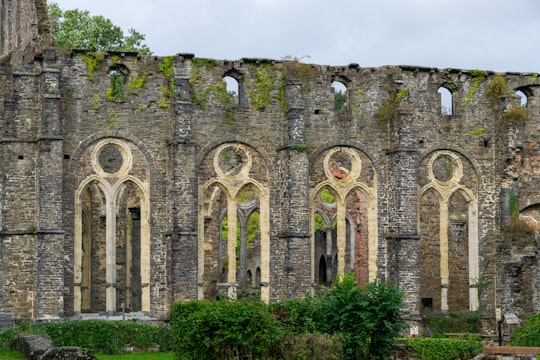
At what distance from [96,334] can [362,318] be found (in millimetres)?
7919

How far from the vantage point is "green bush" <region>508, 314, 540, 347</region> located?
92.1 ft

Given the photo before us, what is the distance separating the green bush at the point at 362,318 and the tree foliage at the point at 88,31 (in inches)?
1045

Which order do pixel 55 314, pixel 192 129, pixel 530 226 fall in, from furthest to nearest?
pixel 530 226
pixel 192 129
pixel 55 314

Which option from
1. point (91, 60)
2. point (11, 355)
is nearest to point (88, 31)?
point (91, 60)

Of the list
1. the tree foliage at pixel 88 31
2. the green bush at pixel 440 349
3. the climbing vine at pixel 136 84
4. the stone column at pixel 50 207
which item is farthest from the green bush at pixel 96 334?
the tree foliage at pixel 88 31

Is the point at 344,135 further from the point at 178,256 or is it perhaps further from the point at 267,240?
the point at 178,256

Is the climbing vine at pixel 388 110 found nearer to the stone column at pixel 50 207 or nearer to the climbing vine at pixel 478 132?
the climbing vine at pixel 478 132

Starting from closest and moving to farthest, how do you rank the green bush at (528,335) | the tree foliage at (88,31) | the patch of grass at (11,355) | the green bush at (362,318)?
the green bush at (362,318) → the patch of grass at (11,355) → the green bush at (528,335) → the tree foliage at (88,31)

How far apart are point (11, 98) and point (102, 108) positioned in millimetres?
2481

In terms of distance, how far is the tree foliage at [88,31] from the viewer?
49.0 metres

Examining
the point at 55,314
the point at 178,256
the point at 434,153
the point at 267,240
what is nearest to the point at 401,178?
the point at 434,153

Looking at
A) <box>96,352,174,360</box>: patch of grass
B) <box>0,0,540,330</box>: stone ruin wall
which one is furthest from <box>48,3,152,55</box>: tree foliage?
<box>96,352,174,360</box>: patch of grass

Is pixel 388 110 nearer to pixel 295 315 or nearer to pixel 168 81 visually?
pixel 168 81

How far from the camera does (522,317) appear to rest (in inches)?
1299
